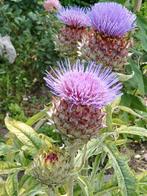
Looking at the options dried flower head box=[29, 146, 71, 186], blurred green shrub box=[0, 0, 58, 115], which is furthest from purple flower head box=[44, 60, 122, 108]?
blurred green shrub box=[0, 0, 58, 115]

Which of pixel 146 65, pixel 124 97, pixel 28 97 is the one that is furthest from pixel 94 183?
pixel 28 97

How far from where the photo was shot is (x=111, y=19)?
204 cm

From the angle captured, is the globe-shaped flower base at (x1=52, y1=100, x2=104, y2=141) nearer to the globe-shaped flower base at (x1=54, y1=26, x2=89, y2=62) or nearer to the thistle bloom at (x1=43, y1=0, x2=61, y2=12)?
the globe-shaped flower base at (x1=54, y1=26, x2=89, y2=62)

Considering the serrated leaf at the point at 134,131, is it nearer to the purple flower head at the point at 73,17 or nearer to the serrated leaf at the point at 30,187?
the serrated leaf at the point at 30,187

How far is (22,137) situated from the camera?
1.92 metres

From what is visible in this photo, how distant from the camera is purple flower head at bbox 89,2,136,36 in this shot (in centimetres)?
204

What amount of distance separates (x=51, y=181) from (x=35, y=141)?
19 centimetres

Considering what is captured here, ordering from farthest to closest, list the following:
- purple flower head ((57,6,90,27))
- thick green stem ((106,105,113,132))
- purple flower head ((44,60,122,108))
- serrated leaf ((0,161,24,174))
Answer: purple flower head ((57,6,90,27))
thick green stem ((106,105,113,132))
serrated leaf ((0,161,24,174))
purple flower head ((44,60,122,108))

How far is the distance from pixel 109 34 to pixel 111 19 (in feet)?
0.20

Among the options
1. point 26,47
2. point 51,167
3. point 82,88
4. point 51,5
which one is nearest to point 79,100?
point 82,88

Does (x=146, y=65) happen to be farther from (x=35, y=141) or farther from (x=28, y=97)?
(x=35, y=141)

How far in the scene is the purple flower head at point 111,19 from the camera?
2043 millimetres

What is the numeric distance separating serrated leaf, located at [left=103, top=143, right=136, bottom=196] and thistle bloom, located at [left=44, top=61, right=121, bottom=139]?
0.39 ft

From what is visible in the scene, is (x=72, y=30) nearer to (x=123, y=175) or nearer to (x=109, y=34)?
(x=109, y=34)
